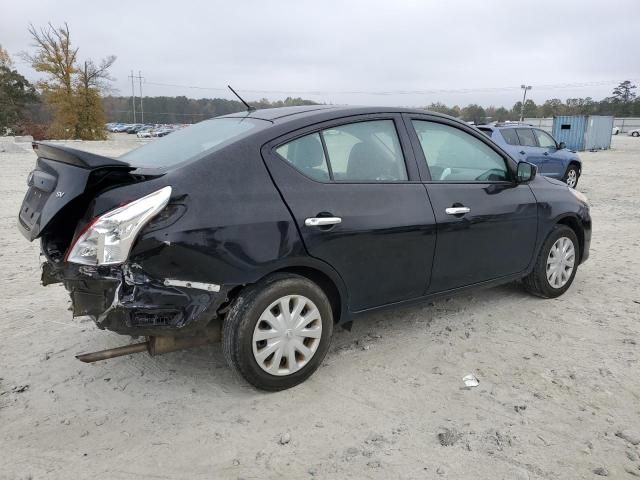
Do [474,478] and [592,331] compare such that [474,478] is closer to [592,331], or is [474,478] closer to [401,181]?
[401,181]

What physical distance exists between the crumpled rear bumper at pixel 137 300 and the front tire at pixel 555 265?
9.60 feet

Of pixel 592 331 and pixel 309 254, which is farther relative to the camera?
pixel 592 331

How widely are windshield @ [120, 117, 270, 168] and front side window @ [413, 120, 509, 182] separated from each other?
1.21 metres

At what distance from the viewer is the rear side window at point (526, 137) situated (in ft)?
39.0

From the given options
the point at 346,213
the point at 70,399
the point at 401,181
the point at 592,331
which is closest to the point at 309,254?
the point at 346,213

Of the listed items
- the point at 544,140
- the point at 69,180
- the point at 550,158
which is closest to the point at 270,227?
the point at 69,180

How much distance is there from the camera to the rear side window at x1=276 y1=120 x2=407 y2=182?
120 inches

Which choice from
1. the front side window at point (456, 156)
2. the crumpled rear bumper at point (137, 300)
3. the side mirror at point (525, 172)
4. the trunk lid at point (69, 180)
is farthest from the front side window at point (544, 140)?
the trunk lid at point (69, 180)

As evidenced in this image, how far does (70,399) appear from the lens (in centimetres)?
292

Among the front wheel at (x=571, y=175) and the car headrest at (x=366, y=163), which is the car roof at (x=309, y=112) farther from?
the front wheel at (x=571, y=175)

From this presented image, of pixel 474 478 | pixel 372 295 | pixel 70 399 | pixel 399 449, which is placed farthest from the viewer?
pixel 372 295

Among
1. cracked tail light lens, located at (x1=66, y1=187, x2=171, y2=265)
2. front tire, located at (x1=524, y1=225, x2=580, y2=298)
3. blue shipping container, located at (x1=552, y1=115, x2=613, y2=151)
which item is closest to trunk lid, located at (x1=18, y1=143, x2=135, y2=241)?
cracked tail light lens, located at (x1=66, y1=187, x2=171, y2=265)

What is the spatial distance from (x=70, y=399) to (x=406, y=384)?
196 centimetres

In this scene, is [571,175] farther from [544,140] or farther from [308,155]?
[308,155]
